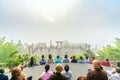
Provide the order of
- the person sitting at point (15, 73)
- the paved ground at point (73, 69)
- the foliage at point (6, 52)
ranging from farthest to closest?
the foliage at point (6, 52)
the paved ground at point (73, 69)
the person sitting at point (15, 73)

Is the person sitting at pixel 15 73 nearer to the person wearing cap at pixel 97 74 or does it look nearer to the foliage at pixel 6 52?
the person wearing cap at pixel 97 74

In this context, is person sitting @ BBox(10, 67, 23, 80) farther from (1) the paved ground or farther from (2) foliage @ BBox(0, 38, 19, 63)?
(2) foliage @ BBox(0, 38, 19, 63)

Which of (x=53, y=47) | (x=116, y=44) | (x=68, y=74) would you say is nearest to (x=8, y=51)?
(x=116, y=44)

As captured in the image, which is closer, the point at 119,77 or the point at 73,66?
the point at 119,77

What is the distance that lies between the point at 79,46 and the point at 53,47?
8711 millimetres

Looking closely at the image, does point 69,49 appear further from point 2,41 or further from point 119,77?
point 119,77

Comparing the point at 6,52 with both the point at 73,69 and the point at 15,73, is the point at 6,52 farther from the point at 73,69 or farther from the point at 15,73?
the point at 15,73

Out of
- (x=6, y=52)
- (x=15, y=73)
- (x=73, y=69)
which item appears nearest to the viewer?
(x=15, y=73)

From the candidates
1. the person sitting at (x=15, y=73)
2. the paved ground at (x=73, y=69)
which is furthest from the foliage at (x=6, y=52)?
the person sitting at (x=15, y=73)

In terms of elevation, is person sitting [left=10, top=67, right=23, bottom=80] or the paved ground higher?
person sitting [left=10, top=67, right=23, bottom=80]

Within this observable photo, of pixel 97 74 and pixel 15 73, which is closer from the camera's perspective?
pixel 15 73

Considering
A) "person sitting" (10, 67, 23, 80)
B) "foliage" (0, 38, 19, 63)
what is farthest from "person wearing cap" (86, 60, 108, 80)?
"foliage" (0, 38, 19, 63)

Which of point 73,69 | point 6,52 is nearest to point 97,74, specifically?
point 73,69

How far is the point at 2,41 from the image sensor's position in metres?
59.1
